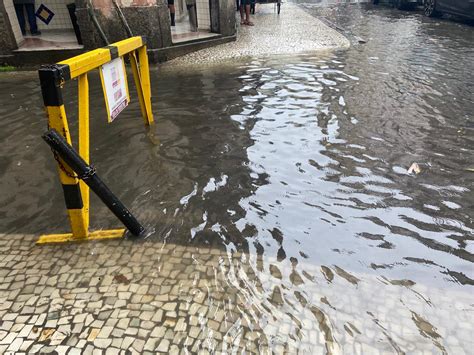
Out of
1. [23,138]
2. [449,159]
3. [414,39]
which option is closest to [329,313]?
[449,159]

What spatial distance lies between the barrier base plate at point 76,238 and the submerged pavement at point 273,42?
6.74 meters

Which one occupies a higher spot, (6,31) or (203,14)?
(203,14)

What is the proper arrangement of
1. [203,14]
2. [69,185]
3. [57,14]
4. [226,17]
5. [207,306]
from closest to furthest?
[207,306] → [69,185] → [226,17] → [203,14] → [57,14]

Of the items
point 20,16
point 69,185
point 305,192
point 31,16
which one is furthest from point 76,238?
point 20,16

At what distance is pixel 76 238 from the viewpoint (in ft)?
11.0

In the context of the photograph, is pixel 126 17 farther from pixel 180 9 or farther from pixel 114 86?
pixel 180 9

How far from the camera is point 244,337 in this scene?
245 centimetres

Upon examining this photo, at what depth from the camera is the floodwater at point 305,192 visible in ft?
8.68

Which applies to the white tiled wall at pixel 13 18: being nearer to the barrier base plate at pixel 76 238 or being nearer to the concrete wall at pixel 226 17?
the concrete wall at pixel 226 17

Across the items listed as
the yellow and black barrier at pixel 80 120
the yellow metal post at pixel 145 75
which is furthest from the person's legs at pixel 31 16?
the yellow and black barrier at pixel 80 120

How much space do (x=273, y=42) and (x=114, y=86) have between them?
8496 millimetres

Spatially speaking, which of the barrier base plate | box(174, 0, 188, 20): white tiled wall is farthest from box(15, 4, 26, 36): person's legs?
the barrier base plate

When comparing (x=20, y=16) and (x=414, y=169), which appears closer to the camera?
(x=414, y=169)

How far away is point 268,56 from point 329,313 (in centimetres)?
831
